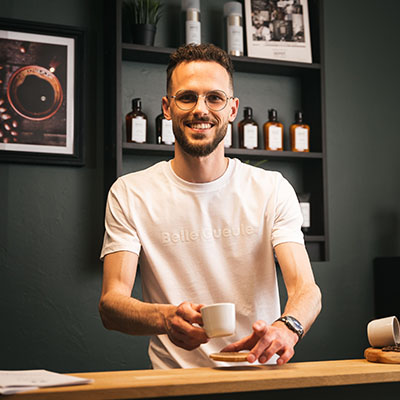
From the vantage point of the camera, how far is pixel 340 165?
3.24 m

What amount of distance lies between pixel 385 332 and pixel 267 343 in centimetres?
37

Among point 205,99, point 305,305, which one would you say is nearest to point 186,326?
point 305,305

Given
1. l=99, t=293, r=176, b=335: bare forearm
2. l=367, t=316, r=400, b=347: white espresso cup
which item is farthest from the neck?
l=367, t=316, r=400, b=347: white espresso cup

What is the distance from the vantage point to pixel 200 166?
5.98 ft

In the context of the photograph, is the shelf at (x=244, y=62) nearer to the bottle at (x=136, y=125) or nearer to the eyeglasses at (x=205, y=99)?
the bottle at (x=136, y=125)

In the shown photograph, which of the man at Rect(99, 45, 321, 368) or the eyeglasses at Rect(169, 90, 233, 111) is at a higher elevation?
the eyeglasses at Rect(169, 90, 233, 111)

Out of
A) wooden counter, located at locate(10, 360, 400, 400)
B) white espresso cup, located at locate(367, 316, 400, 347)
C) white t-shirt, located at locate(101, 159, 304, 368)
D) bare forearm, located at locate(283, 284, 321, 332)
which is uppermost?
white t-shirt, located at locate(101, 159, 304, 368)

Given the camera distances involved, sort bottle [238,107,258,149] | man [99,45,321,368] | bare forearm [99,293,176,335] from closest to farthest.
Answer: bare forearm [99,293,176,335], man [99,45,321,368], bottle [238,107,258,149]

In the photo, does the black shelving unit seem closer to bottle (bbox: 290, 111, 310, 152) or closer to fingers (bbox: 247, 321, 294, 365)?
bottle (bbox: 290, 111, 310, 152)

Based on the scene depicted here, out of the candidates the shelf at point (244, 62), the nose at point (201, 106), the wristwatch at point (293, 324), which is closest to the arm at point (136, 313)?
the wristwatch at point (293, 324)

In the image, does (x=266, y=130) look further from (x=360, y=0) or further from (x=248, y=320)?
(x=248, y=320)

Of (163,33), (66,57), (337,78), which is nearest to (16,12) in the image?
(66,57)

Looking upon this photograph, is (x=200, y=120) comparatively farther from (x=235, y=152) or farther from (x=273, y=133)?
(x=273, y=133)

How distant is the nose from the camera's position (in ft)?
5.80
